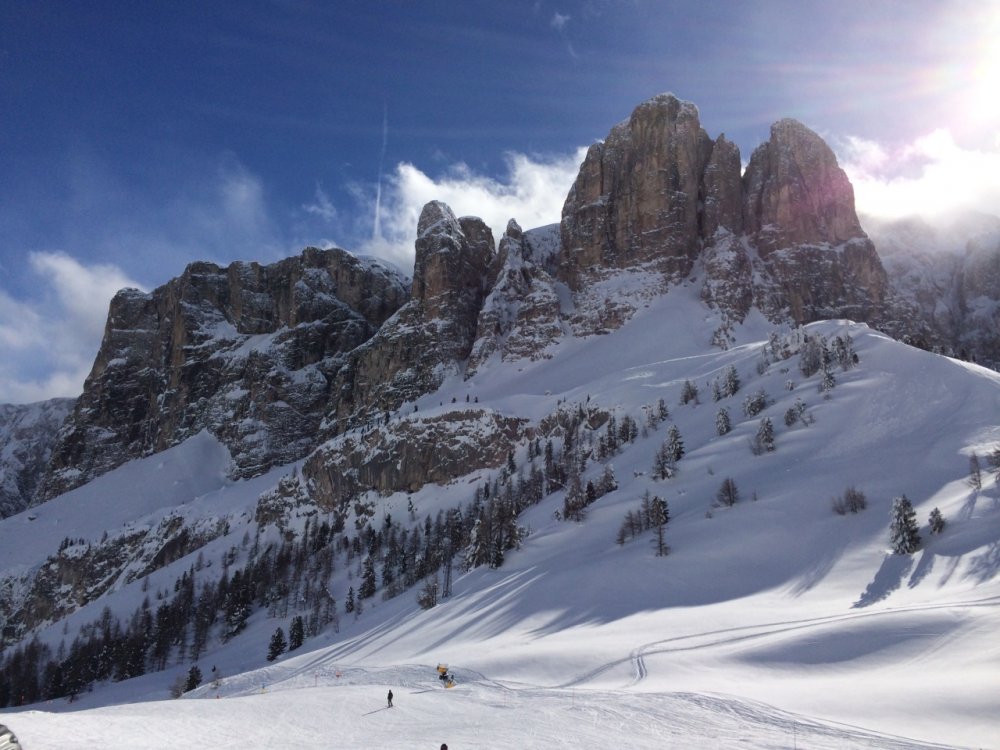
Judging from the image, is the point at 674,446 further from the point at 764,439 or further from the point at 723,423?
the point at 764,439

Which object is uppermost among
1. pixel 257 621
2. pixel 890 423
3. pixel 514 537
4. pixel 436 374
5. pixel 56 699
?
pixel 436 374

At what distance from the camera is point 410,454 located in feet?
493

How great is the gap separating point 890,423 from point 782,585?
32.6 m

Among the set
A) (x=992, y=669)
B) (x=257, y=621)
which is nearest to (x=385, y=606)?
(x=257, y=621)

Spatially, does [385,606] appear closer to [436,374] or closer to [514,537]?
[514,537]

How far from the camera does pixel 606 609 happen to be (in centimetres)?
5075

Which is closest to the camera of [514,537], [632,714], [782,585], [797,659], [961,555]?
[632,714]

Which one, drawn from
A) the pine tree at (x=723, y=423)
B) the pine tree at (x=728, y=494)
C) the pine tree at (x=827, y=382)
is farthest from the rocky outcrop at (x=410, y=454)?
the pine tree at (x=728, y=494)

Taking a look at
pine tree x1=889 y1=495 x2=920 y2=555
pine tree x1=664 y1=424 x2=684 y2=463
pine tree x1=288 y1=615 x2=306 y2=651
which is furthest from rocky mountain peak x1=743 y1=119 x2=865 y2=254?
pine tree x1=288 y1=615 x2=306 y2=651

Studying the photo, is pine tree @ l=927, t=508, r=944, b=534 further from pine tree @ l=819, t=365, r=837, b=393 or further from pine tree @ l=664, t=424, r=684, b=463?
pine tree @ l=819, t=365, r=837, b=393

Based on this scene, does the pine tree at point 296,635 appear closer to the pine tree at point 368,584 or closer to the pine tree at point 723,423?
the pine tree at point 368,584

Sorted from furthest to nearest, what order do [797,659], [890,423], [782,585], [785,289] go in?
[785,289] → [890,423] → [782,585] → [797,659]

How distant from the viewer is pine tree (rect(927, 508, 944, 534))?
48000mm

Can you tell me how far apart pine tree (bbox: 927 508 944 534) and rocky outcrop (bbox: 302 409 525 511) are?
96.4m
